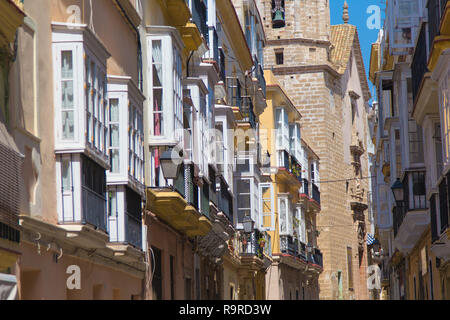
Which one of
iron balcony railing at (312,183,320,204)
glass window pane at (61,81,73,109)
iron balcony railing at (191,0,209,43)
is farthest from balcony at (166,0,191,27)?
iron balcony railing at (312,183,320,204)

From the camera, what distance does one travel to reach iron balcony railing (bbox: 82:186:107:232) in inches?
467

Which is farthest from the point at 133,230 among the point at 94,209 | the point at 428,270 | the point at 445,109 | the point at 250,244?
the point at 250,244

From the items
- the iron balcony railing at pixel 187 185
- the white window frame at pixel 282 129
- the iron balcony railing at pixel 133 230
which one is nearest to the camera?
the iron balcony railing at pixel 133 230

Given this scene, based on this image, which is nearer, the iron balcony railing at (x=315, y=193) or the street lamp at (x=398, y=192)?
the street lamp at (x=398, y=192)

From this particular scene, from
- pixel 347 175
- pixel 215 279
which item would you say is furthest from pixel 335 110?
pixel 215 279

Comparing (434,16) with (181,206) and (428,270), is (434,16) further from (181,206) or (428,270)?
(428,270)

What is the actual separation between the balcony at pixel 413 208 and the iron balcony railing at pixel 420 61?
8.47ft

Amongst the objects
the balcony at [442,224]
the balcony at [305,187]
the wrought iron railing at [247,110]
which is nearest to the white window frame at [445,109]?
the balcony at [442,224]

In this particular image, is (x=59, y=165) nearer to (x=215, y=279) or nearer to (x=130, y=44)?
(x=130, y=44)

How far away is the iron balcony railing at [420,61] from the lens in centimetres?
1858

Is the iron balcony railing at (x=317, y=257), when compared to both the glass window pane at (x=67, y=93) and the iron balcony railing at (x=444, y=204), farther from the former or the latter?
the glass window pane at (x=67, y=93)

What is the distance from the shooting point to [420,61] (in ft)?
63.2

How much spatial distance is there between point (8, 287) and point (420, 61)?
11.6m
